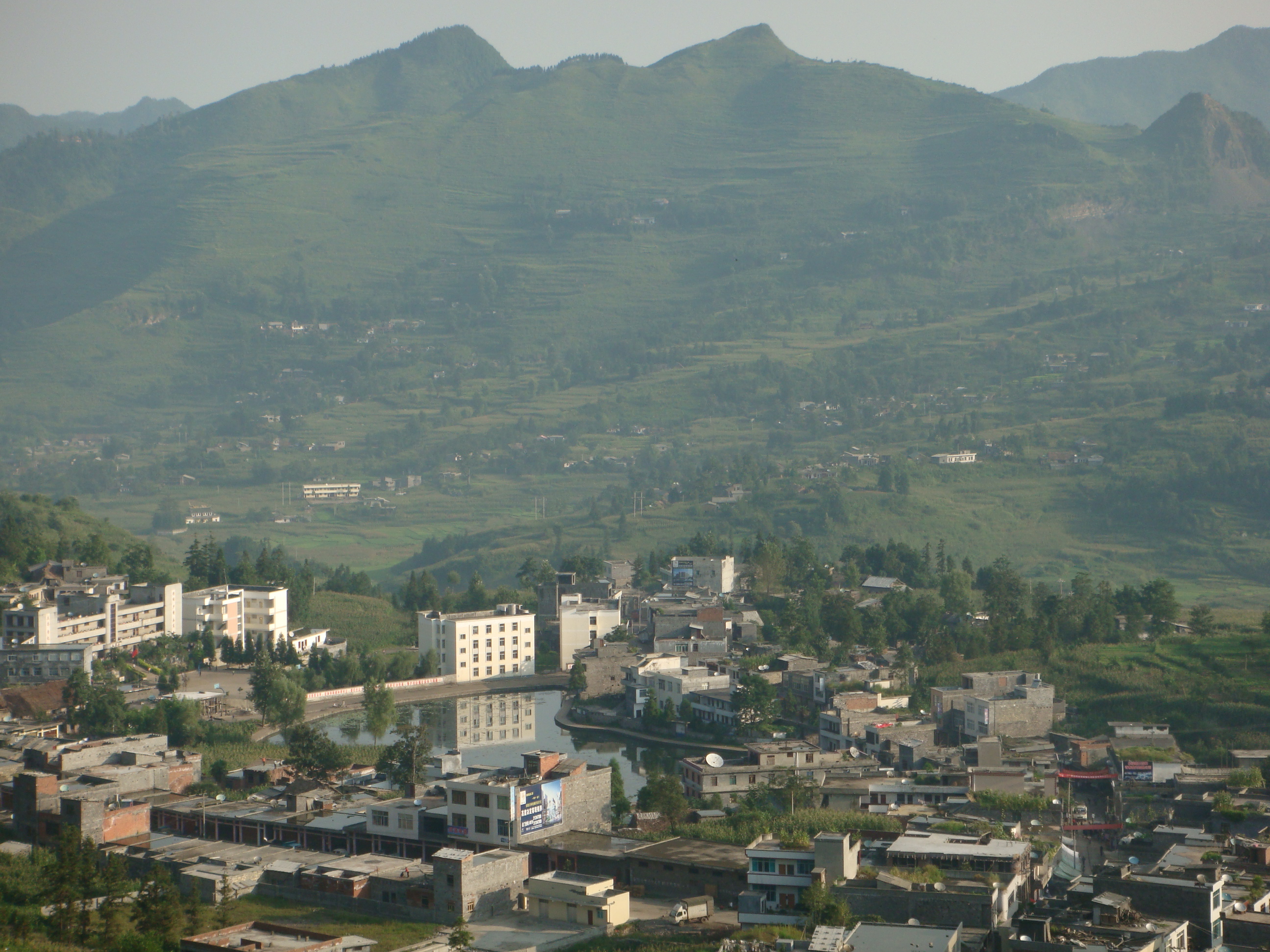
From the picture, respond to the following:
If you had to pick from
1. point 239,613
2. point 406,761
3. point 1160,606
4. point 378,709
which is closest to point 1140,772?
point 406,761

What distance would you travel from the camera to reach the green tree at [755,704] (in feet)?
144

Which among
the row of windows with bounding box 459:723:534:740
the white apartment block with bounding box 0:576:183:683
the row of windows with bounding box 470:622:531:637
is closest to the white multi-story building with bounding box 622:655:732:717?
the row of windows with bounding box 459:723:534:740

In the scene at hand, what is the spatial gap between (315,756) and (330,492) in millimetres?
83339

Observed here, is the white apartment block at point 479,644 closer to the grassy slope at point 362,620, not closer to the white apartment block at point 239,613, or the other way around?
the grassy slope at point 362,620

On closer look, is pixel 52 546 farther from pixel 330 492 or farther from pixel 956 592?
pixel 330 492

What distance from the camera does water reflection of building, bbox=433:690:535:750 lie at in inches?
1806

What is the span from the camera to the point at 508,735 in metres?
46.7

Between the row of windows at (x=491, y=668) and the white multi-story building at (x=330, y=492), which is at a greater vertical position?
the white multi-story building at (x=330, y=492)

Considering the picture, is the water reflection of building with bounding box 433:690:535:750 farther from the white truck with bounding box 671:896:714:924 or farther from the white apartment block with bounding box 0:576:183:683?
the white truck with bounding box 671:896:714:924

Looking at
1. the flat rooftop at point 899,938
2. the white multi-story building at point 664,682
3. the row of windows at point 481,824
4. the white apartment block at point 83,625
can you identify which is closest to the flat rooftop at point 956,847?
the flat rooftop at point 899,938

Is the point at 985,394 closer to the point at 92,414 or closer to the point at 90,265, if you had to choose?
the point at 92,414

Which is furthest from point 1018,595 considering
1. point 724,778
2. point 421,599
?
point 724,778

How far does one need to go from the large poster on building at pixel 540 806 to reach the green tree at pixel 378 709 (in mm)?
13880

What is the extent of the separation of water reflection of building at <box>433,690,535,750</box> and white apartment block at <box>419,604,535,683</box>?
5.65ft
